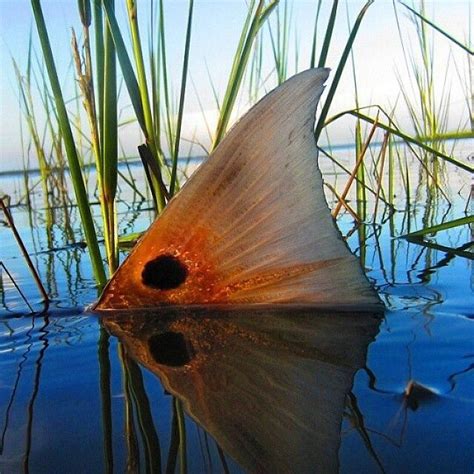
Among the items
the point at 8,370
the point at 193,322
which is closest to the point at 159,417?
the point at 8,370

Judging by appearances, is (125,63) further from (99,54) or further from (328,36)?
(328,36)

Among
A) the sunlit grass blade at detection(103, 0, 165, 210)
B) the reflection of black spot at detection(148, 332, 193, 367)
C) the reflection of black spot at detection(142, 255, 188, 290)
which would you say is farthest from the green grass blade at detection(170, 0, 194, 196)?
the reflection of black spot at detection(148, 332, 193, 367)

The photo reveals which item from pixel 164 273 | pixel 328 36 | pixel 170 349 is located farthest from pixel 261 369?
pixel 328 36

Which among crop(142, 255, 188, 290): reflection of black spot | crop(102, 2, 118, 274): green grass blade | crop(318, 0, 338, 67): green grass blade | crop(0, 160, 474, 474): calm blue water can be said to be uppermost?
crop(318, 0, 338, 67): green grass blade

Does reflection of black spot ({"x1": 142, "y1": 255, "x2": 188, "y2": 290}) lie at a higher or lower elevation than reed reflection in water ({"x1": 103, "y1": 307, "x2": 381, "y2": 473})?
higher

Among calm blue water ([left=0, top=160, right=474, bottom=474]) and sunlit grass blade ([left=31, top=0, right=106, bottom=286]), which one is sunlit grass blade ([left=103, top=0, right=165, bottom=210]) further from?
calm blue water ([left=0, top=160, right=474, bottom=474])

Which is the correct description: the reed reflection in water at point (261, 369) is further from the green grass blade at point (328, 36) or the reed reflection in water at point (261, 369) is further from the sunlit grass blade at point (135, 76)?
the green grass blade at point (328, 36)

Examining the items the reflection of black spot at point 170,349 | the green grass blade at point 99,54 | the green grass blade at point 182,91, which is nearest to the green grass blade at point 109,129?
the green grass blade at point 99,54

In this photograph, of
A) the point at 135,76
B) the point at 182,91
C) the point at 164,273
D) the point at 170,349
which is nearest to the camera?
the point at 170,349
